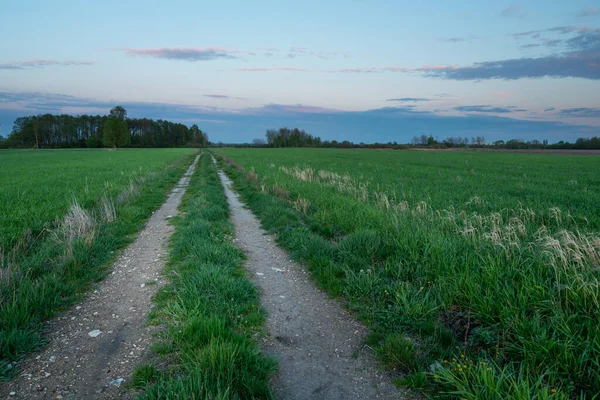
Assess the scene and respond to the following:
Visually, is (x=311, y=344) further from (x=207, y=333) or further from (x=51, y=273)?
(x=51, y=273)

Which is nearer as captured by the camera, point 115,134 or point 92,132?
point 115,134

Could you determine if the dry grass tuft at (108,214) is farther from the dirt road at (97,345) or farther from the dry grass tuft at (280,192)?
the dry grass tuft at (280,192)

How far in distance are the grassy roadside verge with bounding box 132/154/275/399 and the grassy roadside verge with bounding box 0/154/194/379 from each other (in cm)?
150

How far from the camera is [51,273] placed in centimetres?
658

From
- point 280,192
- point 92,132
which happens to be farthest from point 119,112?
point 280,192

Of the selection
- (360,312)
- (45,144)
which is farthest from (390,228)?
(45,144)

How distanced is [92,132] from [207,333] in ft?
576

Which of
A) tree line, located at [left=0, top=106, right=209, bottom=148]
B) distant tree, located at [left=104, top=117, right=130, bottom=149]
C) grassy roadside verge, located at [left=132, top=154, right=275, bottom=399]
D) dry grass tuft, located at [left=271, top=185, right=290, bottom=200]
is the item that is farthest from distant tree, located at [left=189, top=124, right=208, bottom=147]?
grassy roadside verge, located at [left=132, top=154, right=275, bottom=399]

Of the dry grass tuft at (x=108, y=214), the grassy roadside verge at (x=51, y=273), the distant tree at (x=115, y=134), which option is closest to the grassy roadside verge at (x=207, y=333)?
the grassy roadside verge at (x=51, y=273)

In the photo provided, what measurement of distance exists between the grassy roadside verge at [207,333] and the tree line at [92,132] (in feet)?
447

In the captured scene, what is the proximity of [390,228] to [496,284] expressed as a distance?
352 cm

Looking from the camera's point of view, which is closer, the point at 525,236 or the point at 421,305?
the point at 421,305

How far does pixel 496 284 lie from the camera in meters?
5.12

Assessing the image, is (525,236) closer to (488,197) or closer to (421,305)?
(421,305)
